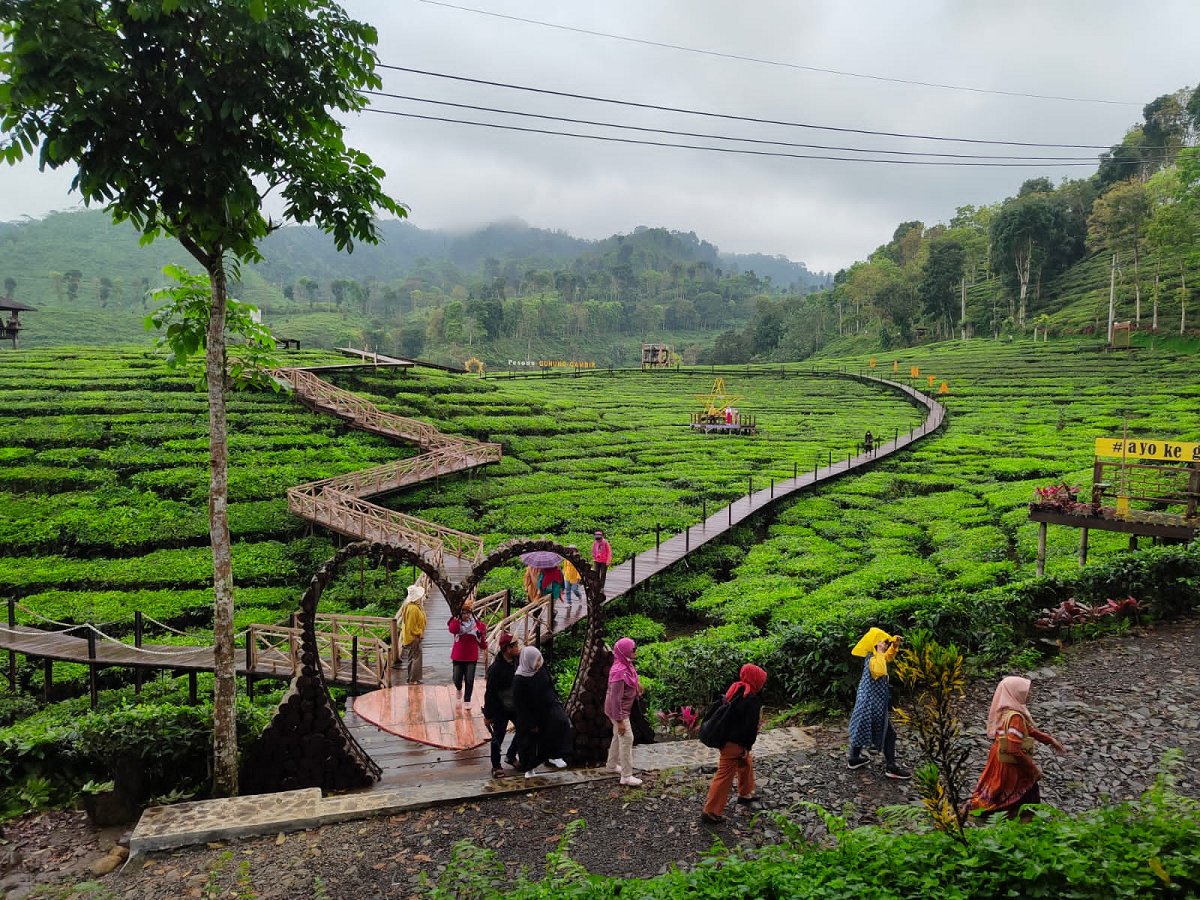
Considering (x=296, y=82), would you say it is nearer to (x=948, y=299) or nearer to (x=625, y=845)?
(x=625, y=845)

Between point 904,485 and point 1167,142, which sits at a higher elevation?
point 1167,142

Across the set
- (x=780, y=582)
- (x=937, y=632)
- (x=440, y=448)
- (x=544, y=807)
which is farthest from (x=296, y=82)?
(x=440, y=448)

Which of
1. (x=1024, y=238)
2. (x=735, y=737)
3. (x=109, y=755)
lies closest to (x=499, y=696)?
(x=735, y=737)

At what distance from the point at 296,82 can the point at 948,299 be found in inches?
2887

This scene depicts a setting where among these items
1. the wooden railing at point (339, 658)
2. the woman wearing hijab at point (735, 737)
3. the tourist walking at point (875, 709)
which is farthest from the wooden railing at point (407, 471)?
the tourist walking at point (875, 709)

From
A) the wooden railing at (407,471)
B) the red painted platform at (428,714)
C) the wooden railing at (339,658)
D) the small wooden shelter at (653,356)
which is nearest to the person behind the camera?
the red painted platform at (428,714)

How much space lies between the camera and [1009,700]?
5.50 meters

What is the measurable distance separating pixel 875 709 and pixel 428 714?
4.98 meters

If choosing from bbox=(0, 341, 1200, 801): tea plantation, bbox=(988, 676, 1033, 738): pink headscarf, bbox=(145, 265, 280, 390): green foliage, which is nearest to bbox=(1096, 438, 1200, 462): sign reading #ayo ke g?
bbox=(0, 341, 1200, 801): tea plantation

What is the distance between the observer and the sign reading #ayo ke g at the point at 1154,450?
45.1ft

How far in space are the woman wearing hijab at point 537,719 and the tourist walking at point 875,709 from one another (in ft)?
9.32

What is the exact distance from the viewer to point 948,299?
68.6 m

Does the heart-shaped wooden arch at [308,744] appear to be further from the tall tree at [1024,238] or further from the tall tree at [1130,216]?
the tall tree at [1024,238]

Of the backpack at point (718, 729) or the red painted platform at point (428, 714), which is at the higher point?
the backpack at point (718, 729)
